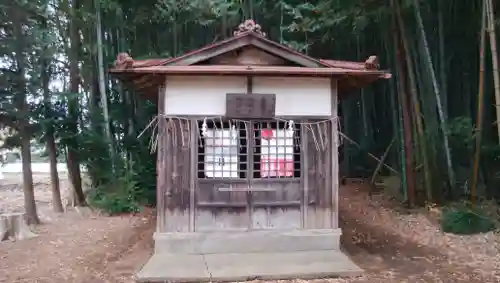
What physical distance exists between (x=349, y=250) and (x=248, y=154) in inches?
80.5

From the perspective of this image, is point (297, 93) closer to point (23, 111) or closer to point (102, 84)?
point (23, 111)

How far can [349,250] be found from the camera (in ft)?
21.7

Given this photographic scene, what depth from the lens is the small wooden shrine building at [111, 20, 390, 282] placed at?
6.05m

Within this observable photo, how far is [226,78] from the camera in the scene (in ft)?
20.1

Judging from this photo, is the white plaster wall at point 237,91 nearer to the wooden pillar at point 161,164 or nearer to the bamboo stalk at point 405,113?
the wooden pillar at point 161,164

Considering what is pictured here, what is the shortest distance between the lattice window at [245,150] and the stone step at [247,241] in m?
0.77

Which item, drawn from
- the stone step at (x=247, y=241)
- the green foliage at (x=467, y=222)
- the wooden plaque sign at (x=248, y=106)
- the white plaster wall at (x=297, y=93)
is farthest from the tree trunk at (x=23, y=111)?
the green foliage at (x=467, y=222)

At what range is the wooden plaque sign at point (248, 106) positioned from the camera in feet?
19.9

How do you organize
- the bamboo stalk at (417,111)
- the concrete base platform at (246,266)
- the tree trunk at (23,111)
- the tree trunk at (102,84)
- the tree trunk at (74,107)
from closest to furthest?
the concrete base platform at (246,266), the tree trunk at (23,111), the bamboo stalk at (417,111), the tree trunk at (74,107), the tree trunk at (102,84)

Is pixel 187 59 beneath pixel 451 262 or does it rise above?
above

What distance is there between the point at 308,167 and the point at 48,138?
5991 millimetres

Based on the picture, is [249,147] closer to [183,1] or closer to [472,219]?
[472,219]

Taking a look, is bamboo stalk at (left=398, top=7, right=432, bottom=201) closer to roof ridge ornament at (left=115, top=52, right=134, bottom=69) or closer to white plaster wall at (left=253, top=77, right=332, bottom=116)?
white plaster wall at (left=253, top=77, right=332, bottom=116)

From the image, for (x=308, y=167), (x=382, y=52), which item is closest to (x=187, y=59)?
(x=308, y=167)
